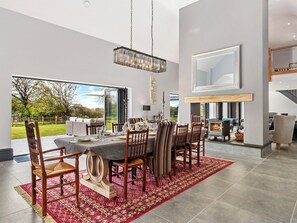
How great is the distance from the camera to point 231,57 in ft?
17.1

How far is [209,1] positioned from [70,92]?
250 inches

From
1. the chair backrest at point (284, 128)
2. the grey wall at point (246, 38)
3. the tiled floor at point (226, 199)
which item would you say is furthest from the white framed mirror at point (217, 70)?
the tiled floor at point (226, 199)

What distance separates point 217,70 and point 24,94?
6.62 meters

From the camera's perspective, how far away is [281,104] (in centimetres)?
1273

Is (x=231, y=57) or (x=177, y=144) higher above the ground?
(x=231, y=57)

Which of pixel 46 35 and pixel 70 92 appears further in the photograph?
pixel 70 92

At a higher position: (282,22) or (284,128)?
(282,22)

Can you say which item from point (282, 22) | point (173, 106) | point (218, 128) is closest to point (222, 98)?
point (218, 128)

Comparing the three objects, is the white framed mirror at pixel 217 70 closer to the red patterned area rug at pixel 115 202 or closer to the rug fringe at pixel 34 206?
the red patterned area rug at pixel 115 202

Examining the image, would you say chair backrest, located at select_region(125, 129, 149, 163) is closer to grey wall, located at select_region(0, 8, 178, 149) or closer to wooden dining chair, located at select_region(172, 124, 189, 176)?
wooden dining chair, located at select_region(172, 124, 189, 176)

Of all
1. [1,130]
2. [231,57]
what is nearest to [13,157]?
[1,130]

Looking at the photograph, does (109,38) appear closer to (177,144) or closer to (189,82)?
(189,82)

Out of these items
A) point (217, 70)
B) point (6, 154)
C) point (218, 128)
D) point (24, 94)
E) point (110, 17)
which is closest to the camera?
point (6, 154)

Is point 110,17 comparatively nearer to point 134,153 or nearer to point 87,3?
point 87,3
